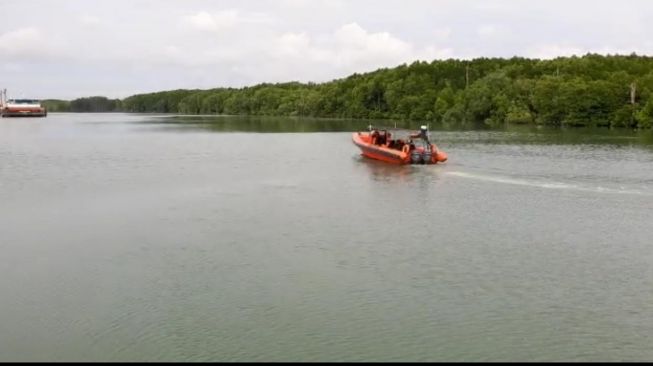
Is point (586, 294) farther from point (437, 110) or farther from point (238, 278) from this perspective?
point (437, 110)

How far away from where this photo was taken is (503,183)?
30.4 m

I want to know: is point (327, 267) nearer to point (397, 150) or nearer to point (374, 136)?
point (397, 150)

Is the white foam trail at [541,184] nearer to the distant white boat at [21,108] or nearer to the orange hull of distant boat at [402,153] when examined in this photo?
the orange hull of distant boat at [402,153]

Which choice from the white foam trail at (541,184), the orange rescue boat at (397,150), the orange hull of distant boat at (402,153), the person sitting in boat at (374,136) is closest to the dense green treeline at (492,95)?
the person sitting in boat at (374,136)

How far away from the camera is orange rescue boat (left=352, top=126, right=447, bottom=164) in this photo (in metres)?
37.2

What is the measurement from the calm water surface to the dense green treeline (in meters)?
50.8

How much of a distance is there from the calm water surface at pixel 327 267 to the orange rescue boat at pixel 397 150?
3528 millimetres

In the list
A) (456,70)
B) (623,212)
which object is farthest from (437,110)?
(623,212)

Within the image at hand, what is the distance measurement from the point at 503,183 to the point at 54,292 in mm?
21188

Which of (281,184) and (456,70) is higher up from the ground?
(456,70)

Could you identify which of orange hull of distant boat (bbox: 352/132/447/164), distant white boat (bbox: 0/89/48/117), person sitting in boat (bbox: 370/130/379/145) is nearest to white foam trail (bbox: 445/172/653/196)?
orange hull of distant boat (bbox: 352/132/447/164)

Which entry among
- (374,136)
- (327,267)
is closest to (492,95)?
(374,136)

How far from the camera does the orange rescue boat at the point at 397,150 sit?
37156 mm

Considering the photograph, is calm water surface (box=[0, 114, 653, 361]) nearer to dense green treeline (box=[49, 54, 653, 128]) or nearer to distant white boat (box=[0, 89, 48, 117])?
dense green treeline (box=[49, 54, 653, 128])
